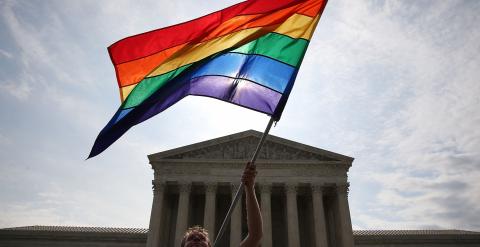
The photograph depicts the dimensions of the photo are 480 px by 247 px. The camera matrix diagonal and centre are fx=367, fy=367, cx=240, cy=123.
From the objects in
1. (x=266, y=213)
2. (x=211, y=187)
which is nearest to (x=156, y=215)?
(x=211, y=187)

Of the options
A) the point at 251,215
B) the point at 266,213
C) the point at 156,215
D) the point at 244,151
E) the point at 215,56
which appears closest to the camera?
the point at 251,215

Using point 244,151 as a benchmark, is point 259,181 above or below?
below

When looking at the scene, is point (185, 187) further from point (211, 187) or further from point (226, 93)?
point (226, 93)

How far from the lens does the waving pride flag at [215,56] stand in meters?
5.67

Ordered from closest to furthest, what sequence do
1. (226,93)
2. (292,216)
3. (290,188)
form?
(226,93)
(292,216)
(290,188)

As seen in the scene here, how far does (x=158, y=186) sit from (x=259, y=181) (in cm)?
812

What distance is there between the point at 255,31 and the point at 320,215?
980 inches

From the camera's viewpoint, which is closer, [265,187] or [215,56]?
[215,56]

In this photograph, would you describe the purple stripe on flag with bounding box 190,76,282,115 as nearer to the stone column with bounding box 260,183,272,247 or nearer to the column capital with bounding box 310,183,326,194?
the stone column with bounding box 260,183,272,247

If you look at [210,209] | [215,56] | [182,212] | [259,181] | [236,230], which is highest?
[259,181]

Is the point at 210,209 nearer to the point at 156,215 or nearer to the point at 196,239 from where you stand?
the point at 156,215

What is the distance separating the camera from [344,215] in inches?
1130

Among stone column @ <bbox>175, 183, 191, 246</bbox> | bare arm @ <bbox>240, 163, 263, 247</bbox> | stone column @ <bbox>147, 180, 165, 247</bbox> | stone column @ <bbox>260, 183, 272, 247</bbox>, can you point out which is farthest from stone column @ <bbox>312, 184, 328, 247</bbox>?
bare arm @ <bbox>240, 163, 263, 247</bbox>

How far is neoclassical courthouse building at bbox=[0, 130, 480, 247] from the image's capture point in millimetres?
28312
